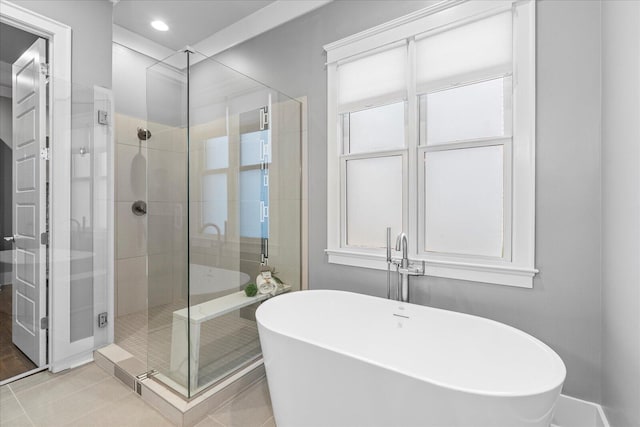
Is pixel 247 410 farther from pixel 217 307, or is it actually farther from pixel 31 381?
pixel 31 381

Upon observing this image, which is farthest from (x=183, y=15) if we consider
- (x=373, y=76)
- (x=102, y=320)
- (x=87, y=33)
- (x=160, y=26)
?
(x=102, y=320)

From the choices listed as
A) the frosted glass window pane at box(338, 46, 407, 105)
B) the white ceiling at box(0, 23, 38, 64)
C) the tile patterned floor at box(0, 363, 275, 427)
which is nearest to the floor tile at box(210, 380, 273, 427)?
the tile patterned floor at box(0, 363, 275, 427)

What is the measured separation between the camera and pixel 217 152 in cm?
188

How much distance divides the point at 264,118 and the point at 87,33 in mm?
1575

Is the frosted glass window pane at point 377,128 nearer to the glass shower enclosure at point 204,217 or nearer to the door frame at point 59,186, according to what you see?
the glass shower enclosure at point 204,217

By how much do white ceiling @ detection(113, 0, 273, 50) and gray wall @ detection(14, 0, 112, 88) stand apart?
26 centimetres

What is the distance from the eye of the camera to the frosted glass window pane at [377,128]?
7.06 feet

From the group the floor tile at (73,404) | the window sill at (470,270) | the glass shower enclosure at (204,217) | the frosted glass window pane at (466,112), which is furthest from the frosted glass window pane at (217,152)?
the floor tile at (73,404)

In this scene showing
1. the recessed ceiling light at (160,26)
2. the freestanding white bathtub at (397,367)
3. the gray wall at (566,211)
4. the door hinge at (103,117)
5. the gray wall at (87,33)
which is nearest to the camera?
the freestanding white bathtub at (397,367)

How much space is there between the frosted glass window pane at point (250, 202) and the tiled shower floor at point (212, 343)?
22.8 inches

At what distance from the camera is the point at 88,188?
234 cm

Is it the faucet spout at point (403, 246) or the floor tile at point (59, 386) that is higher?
the faucet spout at point (403, 246)

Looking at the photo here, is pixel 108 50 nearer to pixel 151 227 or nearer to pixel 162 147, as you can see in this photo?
pixel 162 147

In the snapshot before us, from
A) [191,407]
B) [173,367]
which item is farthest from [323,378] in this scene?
[173,367]
